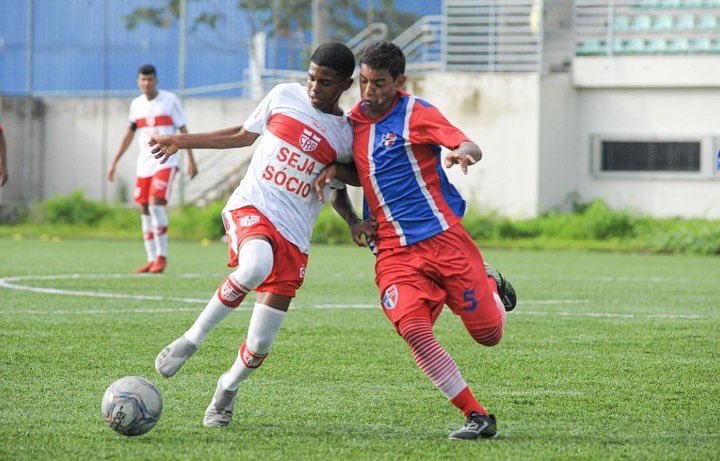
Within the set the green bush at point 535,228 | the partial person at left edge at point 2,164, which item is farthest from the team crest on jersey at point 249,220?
the green bush at point 535,228

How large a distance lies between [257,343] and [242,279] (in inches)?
12.0

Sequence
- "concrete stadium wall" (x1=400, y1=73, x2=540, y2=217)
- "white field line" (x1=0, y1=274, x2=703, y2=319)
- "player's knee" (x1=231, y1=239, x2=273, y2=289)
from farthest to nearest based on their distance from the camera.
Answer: "concrete stadium wall" (x1=400, y1=73, x2=540, y2=217), "white field line" (x1=0, y1=274, x2=703, y2=319), "player's knee" (x1=231, y1=239, x2=273, y2=289)

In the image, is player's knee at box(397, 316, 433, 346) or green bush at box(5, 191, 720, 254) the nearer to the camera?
player's knee at box(397, 316, 433, 346)

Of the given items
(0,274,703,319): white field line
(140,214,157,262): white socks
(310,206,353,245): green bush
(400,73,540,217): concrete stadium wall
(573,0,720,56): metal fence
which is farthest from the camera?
(573,0,720,56): metal fence

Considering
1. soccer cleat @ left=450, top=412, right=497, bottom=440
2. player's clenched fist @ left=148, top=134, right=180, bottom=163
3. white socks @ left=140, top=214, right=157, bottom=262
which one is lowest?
soccer cleat @ left=450, top=412, right=497, bottom=440

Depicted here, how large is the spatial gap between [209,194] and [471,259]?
64.1 feet

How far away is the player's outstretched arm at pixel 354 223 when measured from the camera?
590 cm

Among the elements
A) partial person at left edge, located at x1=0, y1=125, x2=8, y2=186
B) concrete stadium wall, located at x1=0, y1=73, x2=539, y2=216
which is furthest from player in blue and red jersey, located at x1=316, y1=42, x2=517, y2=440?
concrete stadium wall, located at x1=0, y1=73, x2=539, y2=216

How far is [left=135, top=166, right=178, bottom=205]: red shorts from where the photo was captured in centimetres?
1455

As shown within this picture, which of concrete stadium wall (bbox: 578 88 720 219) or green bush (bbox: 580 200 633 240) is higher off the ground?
concrete stadium wall (bbox: 578 88 720 219)

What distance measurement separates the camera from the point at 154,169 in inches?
577

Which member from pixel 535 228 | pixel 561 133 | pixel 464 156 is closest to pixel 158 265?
pixel 464 156

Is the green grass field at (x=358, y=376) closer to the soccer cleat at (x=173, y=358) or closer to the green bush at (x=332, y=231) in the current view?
the soccer cleat at (x=173, y=358)

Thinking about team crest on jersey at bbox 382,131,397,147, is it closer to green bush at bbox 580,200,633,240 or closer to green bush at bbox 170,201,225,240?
green bush at bbox 580,200,633,240
